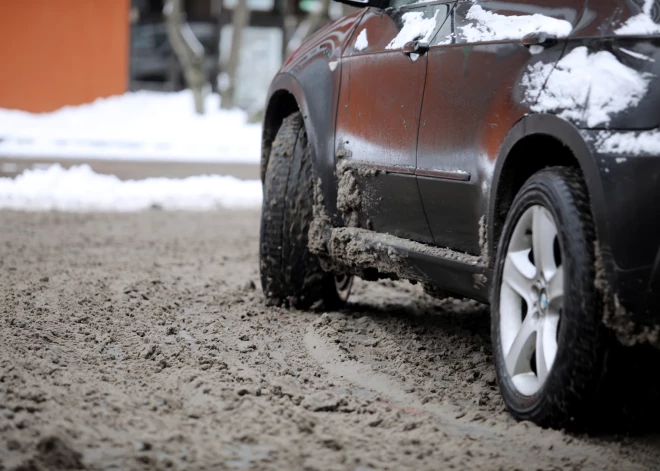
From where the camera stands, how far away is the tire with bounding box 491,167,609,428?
3.45 metres

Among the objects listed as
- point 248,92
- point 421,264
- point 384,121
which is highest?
point 248,92

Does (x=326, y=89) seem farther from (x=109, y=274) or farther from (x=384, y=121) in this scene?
(x=109, y=274)

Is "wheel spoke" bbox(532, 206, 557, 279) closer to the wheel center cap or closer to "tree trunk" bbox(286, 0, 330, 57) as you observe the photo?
the wheel center cap

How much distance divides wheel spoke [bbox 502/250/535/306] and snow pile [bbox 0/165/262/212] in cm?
799

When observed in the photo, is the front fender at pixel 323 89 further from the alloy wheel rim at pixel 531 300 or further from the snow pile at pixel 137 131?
the snow pile at pixel 137 131

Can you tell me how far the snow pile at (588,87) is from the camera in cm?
337

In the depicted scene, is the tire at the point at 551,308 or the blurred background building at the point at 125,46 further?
the blurred background building at the point at 125,46

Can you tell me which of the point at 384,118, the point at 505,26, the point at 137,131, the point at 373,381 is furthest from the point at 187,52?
the point at 505,26

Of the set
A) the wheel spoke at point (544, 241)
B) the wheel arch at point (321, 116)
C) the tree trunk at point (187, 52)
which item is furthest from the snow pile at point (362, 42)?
the tree trunk at point (187, 52)

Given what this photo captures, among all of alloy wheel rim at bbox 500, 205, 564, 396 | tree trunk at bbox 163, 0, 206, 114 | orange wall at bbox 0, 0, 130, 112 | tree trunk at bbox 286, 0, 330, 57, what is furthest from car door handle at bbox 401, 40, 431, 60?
orange wall at bbox 0, 0, 130, 112

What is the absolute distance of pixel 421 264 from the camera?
4668 millimetres

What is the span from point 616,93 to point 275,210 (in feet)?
9.18

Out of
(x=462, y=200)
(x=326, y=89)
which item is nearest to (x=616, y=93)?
(x=462, y=200)

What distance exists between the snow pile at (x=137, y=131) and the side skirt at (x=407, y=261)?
11355 mm
